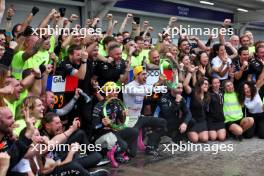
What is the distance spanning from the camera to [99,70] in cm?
616

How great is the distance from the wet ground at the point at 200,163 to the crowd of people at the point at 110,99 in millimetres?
272

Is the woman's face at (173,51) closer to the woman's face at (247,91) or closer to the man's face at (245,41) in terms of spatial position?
the woman's face at (247,91)

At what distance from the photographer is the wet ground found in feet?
17.2

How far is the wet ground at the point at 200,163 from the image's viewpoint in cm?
525

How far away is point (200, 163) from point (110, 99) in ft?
5.28

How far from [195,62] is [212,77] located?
1.44ft

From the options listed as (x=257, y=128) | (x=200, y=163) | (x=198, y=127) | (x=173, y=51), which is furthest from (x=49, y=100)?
(x=257, y=128)

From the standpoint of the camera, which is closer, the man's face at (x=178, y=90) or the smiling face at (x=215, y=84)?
the man's face at (x=178, y=90)

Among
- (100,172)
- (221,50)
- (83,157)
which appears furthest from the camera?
(221,50)

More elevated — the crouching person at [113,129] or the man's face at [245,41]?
the man's face at [245,41]

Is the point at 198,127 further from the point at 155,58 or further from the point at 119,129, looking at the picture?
the point at 119,129

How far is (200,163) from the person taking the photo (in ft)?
18.7

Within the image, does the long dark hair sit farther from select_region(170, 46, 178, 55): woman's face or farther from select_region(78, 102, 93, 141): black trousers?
select_region(78, 102, 93, 141): black trousers

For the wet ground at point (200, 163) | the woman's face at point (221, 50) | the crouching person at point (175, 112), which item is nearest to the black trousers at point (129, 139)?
the wet ground at point (200, 163)
